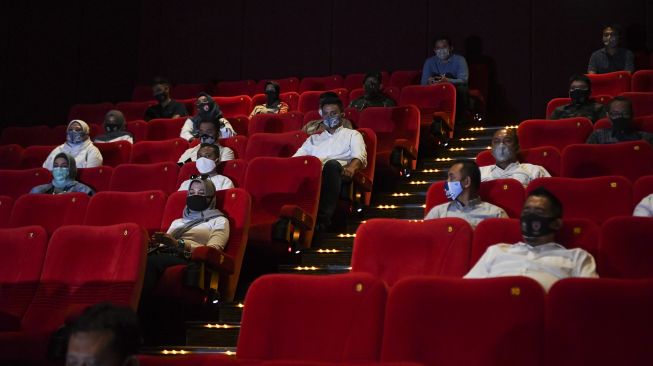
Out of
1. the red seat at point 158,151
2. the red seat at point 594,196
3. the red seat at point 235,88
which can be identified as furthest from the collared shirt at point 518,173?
the red seat at point 235,88

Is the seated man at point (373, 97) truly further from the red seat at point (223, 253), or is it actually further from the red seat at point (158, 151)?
the red seat at point (223, 253)

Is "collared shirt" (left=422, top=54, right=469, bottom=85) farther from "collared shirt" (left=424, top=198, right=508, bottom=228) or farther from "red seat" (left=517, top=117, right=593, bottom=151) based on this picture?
"collared shirt" (left=424, top=198, right=508, bottom=228)

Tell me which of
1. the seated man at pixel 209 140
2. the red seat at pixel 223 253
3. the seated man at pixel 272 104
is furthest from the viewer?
the seated man at pixel 272 104

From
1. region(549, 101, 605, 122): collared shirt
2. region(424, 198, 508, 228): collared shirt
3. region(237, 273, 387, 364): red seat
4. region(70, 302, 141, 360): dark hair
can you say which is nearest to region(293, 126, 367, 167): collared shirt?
region(424, 198, 508, 228): collared shirt

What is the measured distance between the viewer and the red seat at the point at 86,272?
73.5 inches

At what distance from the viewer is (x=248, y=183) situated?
247 centimetres

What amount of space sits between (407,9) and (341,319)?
3.17 metres

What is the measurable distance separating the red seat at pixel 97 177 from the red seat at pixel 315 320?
147cm

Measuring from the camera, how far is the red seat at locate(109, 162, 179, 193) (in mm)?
2629

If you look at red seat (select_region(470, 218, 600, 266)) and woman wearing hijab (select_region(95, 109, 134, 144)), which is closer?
red seat (select_region(470, 218, 600, 266))

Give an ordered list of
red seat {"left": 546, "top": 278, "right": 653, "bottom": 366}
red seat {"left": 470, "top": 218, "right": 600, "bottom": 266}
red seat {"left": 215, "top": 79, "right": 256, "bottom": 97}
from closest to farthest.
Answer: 1. red seat {"left": 546, "top": 278, "right": 653, "bottom": 366}
2. red seat {"left": 470, "top": 218, "right": 600, "bottom": 266}
3. red seat {"left": 215, "top": 79, "right": 256, "bottom": 97}

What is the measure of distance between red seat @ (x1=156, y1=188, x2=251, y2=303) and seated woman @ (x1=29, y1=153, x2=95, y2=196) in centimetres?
48

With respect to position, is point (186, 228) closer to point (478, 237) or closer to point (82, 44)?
point (478, 237)

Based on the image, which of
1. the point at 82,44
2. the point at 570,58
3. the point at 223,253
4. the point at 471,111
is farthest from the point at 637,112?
the point at 82,44
